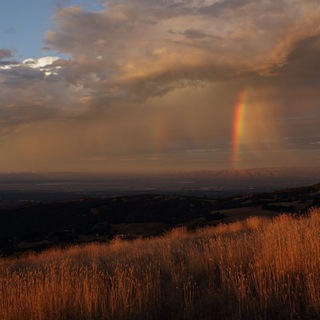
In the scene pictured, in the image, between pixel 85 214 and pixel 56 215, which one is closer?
pixel 85 214

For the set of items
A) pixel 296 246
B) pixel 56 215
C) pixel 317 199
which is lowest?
pixel 56 215

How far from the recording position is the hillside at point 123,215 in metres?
36.7

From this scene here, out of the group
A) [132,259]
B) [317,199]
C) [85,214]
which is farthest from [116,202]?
[132,259]

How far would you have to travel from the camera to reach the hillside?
36713 mm

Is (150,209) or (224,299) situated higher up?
(224,299)

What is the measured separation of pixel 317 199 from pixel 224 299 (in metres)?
30.6

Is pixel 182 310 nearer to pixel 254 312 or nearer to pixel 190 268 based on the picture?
pixel 254 312

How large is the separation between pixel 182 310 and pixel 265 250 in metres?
2.32

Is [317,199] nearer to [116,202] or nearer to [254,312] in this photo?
[254,312]

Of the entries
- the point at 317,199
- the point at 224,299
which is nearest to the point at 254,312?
the point at 224,299

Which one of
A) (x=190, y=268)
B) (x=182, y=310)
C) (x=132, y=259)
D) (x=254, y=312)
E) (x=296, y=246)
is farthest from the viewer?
A: (x=132, y=259)

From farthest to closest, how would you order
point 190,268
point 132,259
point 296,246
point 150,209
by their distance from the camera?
1. point 150,209
2. point 132,259
3. point 190,268
4. point 296,246

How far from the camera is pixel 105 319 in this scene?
210 inches

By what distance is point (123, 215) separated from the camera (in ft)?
213
